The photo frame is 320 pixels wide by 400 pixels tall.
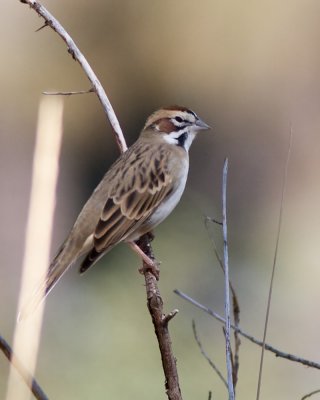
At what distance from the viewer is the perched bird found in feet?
13.0

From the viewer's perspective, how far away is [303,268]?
337 inches

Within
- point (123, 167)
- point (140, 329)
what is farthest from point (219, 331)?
point (123, 167)

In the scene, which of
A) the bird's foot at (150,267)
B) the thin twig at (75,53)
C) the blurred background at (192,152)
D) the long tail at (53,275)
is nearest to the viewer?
the long tail at (53,275)

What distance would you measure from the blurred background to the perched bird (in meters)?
2.86

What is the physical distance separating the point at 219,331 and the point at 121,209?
3.77m

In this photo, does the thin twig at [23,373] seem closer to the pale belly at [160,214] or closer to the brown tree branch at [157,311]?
the brown tree branch at [157,311]

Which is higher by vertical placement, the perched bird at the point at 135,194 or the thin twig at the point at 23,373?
the perched bird at the point at 135,194

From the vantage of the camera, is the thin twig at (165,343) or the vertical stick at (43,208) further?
the vertical stick at (43,208)

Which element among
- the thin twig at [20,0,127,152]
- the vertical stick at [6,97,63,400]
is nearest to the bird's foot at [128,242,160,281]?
the vertical stick at [6,97,63,400]

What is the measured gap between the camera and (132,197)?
167 inches

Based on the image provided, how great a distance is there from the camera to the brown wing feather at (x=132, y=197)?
13.1 ft

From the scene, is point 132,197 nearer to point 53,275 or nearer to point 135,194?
point 135,194

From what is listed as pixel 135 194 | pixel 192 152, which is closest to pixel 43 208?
pixel 135 194

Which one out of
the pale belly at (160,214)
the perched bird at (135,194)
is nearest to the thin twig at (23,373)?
the perched bird at (135,194)
